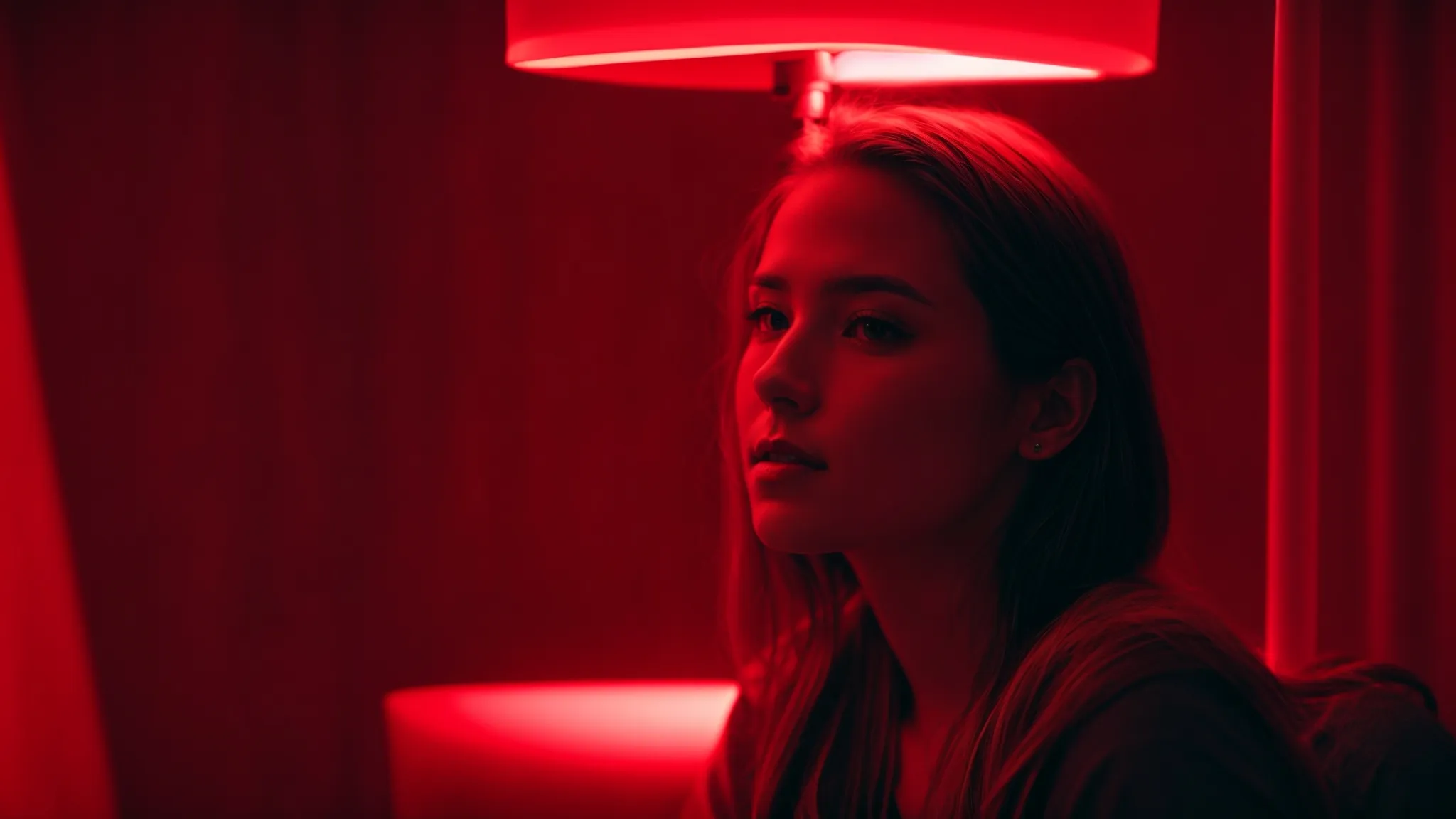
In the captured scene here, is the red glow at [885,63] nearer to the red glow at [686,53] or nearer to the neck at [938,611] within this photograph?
the red glow at [686,53]

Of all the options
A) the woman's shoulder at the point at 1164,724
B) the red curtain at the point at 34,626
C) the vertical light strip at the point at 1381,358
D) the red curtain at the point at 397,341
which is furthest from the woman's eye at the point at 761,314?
the red curtain at the point at 34,626

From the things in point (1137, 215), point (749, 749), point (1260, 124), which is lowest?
point (749, 749)

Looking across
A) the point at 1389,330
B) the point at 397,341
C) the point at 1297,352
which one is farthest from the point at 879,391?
the point at 397,341

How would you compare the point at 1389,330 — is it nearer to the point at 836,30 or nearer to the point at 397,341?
the point at 836,30

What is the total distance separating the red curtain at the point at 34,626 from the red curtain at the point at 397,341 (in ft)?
0.13

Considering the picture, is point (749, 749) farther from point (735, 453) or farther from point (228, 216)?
point (228, 216)

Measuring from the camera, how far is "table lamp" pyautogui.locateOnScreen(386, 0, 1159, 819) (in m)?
0.90

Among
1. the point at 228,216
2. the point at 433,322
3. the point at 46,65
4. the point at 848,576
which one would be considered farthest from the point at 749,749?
the point at 46,65

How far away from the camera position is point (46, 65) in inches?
59.6

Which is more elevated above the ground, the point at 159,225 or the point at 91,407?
the point at 159,225

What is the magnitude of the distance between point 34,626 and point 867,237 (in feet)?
3.64

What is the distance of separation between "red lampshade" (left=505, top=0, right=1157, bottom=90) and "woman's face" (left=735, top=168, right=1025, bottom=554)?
0.11 meters

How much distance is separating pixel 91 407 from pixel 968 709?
1143 millimetres

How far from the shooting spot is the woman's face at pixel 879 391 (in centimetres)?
84
